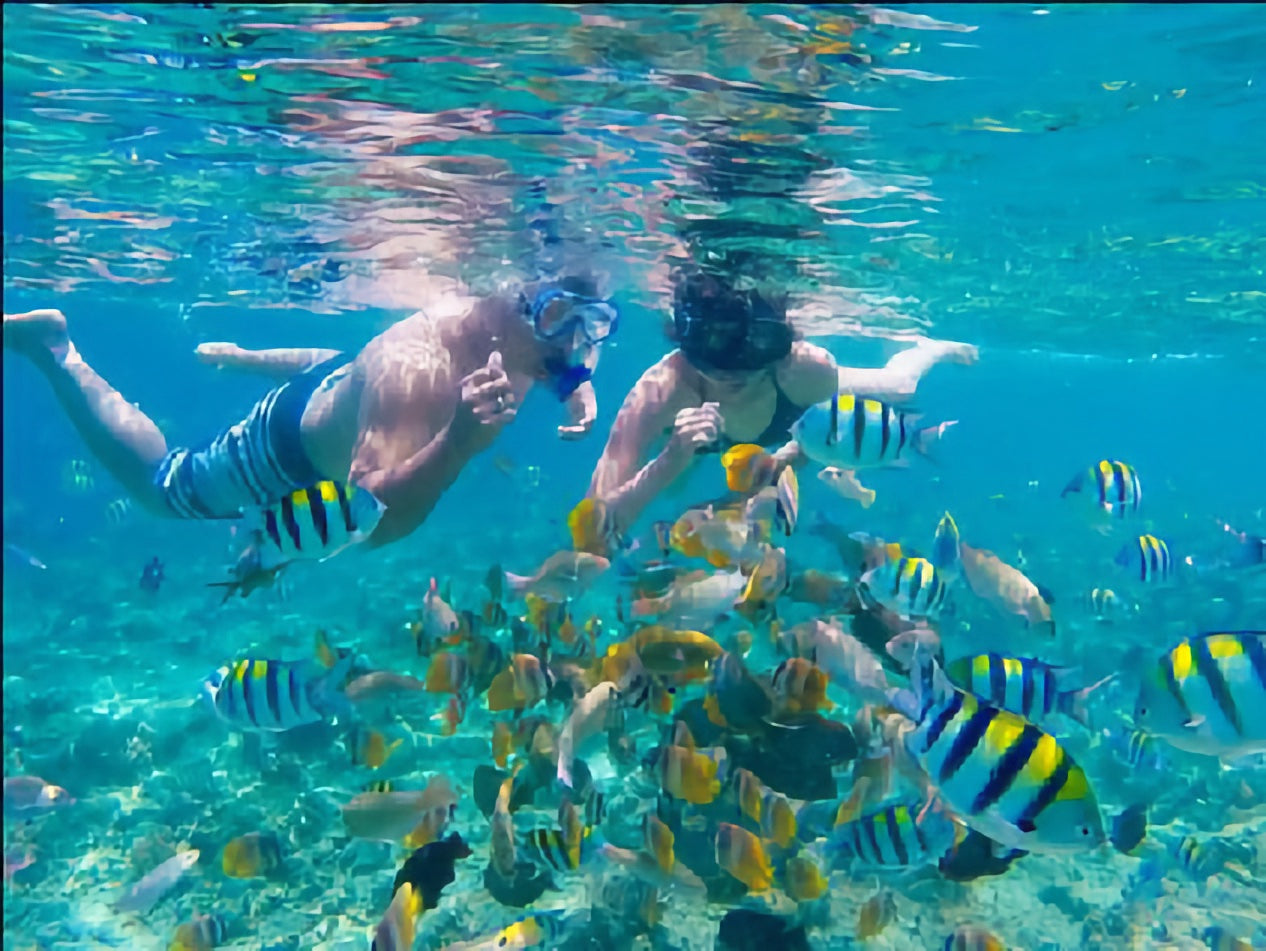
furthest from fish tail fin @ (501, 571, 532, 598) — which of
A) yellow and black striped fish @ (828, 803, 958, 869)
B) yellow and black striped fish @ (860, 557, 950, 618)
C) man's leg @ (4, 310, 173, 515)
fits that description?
man's leg @ (4, 310, 173, 515)

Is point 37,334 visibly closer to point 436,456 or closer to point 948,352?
point 436,456

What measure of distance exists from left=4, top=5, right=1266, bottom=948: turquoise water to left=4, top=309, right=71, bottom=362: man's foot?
2647 mm

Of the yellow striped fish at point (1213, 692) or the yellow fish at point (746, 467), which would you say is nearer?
the yellow striped fish at point (1213, 692)

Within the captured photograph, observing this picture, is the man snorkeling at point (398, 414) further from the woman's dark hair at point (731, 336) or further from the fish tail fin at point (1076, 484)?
the fish tail fin at point (1076, 484)

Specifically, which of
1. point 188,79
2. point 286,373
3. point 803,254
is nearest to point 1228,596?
point 803,254

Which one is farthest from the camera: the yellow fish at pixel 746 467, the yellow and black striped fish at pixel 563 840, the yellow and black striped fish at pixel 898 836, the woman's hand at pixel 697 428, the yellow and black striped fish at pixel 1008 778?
the woman's hand at pixel 697 428

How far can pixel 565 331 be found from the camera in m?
9.12

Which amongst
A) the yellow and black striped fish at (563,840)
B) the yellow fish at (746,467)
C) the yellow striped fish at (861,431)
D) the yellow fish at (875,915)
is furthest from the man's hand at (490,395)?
the yellow fish at (875,915)

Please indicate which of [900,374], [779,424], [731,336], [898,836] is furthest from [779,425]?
[898,836]

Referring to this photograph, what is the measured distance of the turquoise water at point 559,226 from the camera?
8.15 m

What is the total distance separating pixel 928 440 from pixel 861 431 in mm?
541

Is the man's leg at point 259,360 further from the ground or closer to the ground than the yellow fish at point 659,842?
further from the ground

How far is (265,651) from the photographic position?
17156 mm

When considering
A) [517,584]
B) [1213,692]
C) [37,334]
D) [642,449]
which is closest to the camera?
[1213,692]
